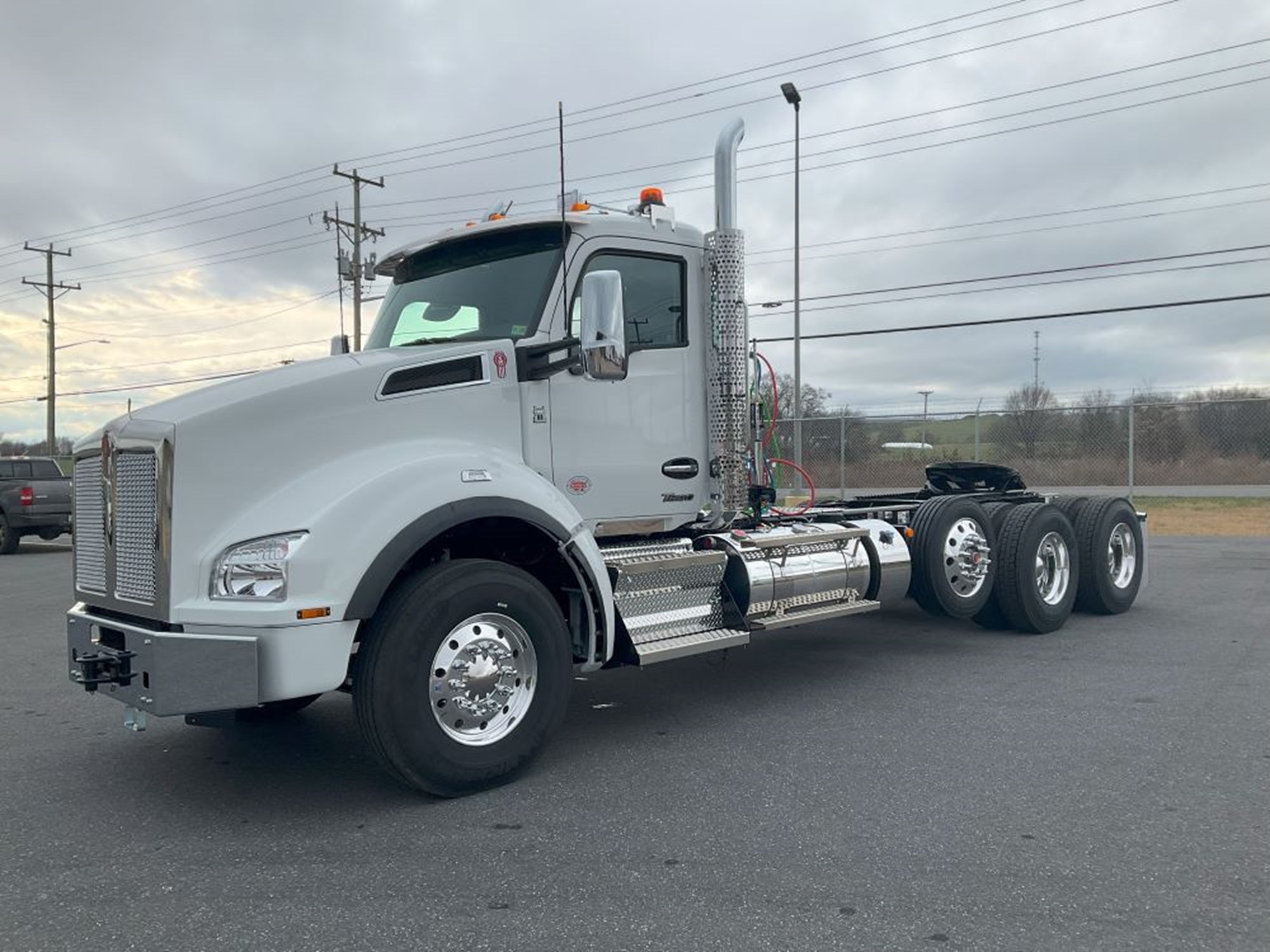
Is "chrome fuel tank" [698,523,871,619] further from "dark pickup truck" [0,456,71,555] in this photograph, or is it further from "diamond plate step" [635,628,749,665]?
"dark pickup truck" [0,456,71,555]

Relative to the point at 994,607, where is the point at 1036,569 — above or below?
above

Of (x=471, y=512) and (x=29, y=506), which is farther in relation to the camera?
(x=29, y=506)

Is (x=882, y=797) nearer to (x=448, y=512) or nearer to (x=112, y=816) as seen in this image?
(x=448, y=512)

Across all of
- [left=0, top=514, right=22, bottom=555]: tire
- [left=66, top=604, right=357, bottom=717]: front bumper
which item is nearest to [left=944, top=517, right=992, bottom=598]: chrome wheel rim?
[left=66, top=604, right=357, bottom=717]: front bumper

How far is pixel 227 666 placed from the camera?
3.86 metres

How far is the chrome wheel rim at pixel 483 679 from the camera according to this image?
171 inches

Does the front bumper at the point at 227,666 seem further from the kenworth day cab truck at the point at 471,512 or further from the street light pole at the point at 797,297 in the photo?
the street light pole at the point at 797,297

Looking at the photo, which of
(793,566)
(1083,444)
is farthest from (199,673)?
(1083,444)

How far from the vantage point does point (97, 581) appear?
180 inches

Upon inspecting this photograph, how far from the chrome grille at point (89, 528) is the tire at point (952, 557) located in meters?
5.55

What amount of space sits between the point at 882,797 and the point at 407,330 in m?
3.53

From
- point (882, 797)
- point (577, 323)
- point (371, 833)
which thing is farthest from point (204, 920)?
point (577, 323)

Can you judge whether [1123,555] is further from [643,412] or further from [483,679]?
[483,679]

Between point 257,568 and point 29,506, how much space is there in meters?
17.0
